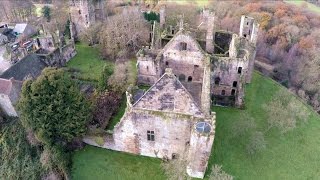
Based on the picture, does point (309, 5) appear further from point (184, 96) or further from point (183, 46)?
point (184, 96)

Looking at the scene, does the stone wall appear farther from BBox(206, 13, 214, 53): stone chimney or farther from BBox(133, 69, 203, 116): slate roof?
BBox(206, 13, 214, 53): stone chimney

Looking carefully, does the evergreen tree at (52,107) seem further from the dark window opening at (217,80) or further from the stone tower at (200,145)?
the dark window opening at (217,80)

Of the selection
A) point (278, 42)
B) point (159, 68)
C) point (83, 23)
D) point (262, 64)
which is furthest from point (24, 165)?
point (278, 42)

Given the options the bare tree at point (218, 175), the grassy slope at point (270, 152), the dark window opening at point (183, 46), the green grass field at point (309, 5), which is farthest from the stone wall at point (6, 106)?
the green grass field at point (309, 5)

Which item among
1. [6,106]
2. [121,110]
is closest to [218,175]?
[121,110]

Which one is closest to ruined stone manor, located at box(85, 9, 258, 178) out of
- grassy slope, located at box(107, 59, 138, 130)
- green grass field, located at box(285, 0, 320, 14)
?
grassy slope, located at box(107, 59, 138, 130)
